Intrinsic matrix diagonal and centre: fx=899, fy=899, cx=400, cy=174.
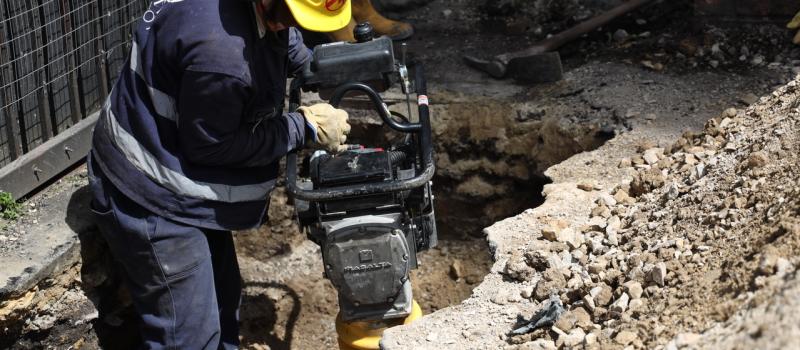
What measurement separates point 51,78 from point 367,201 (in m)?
1.74

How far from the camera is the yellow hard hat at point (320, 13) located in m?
2.78

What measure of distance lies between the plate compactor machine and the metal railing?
4.02 feet

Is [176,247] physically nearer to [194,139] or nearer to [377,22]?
[194,139]

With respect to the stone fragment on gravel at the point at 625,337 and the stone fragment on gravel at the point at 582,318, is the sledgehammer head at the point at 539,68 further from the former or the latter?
the stone fragment on gravel at the point at 625,337

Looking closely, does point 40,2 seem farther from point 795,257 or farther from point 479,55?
point 795,257

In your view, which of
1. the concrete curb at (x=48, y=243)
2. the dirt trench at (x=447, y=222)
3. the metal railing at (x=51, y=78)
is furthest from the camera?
the dirt trench at (x=447, y=222)

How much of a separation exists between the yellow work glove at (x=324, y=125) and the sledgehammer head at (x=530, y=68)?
2.01m

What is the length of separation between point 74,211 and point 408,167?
1461 mm

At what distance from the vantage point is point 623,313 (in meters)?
2.83

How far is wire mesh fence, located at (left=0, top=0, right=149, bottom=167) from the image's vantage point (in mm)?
3787

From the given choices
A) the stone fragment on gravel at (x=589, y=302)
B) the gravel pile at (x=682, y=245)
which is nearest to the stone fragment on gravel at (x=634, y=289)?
the gravel pile at (x=682, y=245)

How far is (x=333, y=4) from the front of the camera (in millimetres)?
2932

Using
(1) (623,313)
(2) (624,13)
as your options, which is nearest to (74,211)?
(1) (623,313)

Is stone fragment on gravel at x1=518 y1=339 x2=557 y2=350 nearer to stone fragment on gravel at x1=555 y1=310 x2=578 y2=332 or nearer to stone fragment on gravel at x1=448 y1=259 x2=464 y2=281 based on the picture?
stone fragment on gravel at x1=555 y1=310 x2=578 y2=332
